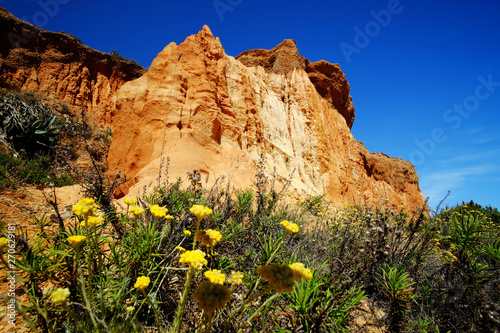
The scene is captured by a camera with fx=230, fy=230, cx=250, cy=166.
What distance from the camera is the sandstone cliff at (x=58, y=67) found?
1734 centimetres

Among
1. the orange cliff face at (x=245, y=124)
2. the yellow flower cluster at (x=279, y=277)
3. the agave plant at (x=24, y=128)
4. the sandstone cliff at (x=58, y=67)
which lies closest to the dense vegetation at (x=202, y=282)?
the yellow flower cluster at (x=279, y=277)

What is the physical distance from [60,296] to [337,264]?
297cm

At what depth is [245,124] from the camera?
15.0m

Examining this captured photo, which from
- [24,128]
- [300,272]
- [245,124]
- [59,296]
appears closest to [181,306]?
[59,296]

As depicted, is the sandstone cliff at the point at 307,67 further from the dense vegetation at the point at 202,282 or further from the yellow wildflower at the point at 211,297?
the yellow wildflower at the point at 211,297

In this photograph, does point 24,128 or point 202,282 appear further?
point 24,128

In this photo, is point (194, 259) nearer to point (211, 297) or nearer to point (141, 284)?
point (211, 297)

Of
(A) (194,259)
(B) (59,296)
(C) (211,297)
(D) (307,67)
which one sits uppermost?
(D) (307,67)

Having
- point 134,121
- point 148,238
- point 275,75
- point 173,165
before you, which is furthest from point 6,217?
point 275,75

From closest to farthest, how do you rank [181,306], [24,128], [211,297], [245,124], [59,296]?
1. [59,296]
2. [211,297]
3. [181,306]
4. [24,128]
5. [245,124]

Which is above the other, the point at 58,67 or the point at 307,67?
the point at 307,67

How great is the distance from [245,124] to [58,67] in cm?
1721

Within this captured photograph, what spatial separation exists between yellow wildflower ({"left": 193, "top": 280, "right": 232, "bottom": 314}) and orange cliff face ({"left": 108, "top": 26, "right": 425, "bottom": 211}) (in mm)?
4360

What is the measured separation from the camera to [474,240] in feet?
10.1
